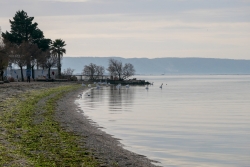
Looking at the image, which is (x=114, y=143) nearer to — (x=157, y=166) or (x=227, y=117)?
(x=157, y=166)

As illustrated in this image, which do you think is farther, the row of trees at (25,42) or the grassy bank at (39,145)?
the row of trees at (25,42)

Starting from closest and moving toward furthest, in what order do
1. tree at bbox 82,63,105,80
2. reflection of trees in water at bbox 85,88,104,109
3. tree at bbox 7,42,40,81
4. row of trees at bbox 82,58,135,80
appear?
reflection of trees in water at bbox 85,88,104,109
tree at bbox 7,42,40,81
row of trees at bbox 82,58,135,80
tree at bbox 82,63,105,80

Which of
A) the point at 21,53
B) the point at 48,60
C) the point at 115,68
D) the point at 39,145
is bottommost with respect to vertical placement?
the point at 39,145

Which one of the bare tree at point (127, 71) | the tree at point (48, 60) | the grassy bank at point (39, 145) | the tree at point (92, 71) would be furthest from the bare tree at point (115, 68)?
the grassy bank at point (39, 145)

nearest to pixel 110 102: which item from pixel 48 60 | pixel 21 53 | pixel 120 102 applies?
pixel 120 102

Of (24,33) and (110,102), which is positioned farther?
(24,33)

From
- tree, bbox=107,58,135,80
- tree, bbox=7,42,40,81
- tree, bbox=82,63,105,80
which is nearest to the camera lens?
tree, bbox=7,42,40,81

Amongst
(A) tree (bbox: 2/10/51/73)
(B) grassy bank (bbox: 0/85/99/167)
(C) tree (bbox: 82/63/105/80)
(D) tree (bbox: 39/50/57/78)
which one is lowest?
(B) grassy bank (bbox: 0/85/99/167)

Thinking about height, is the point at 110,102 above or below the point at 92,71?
below

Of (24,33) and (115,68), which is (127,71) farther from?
(24,33)

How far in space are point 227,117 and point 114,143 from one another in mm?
15676

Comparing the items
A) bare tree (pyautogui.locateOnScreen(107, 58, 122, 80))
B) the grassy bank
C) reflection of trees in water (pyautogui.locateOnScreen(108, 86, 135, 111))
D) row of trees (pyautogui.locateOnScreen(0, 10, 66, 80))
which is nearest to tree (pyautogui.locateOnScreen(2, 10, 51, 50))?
row of trees (pyautogui.locateOnScreen(0, 10, 66, 80))

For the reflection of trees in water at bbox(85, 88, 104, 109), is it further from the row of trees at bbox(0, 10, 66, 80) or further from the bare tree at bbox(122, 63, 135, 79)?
the bare tree at bbox(122, 63, 135, 79)

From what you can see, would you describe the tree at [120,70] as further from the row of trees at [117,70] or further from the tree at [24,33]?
the tree at [24,33]
